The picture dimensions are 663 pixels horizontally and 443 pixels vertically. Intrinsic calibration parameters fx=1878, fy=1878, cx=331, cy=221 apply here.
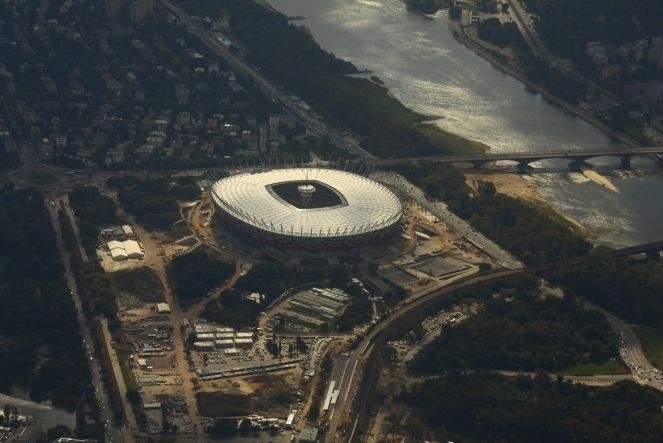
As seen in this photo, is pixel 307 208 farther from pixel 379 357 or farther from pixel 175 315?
pixel 379 357

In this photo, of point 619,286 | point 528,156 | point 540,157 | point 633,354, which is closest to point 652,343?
point 633,354

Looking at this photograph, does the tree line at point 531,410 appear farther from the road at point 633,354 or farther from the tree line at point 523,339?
the tree line at point 523,339

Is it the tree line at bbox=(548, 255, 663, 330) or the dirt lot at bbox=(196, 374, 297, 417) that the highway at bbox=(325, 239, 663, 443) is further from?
the dirt lot at bbox=(196, 374, 297, 417)

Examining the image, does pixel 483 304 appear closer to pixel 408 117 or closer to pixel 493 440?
pixel 493 440

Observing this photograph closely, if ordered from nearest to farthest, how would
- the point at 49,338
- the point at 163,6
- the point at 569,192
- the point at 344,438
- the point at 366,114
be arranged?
the point at 344,438 → the point at 49,338 → the point at 569,192 → the point at 366,114 → the point at 163,6

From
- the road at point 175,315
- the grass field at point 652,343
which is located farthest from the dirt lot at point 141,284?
the grass field at point 652,343

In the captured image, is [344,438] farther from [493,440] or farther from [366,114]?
[366,114]

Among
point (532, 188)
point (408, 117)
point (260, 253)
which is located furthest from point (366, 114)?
point (260, 253)

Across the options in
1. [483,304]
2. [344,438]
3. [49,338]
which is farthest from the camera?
[483,304]

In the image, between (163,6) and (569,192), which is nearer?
(569,192)
